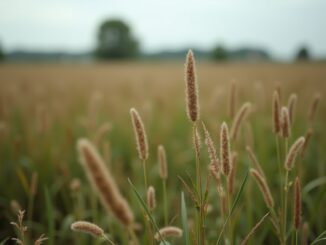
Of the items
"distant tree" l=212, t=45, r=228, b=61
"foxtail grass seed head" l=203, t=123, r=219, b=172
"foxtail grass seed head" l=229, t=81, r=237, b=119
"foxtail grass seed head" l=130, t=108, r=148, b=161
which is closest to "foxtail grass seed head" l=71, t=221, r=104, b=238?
"foxtail grass seed head" l=130, t=108, r=148, b=161

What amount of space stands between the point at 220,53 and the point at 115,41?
21310 mm

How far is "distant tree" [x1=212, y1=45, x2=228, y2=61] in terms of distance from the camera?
6438 cm

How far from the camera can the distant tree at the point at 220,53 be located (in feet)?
211

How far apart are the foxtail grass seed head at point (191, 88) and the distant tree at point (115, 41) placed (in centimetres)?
6356

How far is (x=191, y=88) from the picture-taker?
30.5 inches

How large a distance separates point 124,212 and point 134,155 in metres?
2.75

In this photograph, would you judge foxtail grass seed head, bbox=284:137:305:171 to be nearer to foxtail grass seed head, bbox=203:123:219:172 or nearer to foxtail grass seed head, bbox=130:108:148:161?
foxtail grass seed head, bbox=203:123:219:172

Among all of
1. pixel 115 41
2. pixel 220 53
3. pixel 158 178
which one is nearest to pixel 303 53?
pixel 220 53

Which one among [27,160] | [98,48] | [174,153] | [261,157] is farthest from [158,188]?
[98,48]

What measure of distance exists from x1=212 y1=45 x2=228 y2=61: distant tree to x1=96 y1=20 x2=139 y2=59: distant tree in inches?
634

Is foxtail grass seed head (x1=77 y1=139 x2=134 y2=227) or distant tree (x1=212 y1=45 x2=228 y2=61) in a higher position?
distant tree (x1=212 y1=45 x2=228 y2=61)

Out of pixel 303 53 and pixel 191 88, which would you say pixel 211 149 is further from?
pixel 303 53

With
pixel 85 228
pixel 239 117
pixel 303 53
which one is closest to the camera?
pixel 85 228

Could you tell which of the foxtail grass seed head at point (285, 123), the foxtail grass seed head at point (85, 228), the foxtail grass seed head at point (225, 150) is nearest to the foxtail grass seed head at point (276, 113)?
the foxtail grass seed head at point (285, 123)
